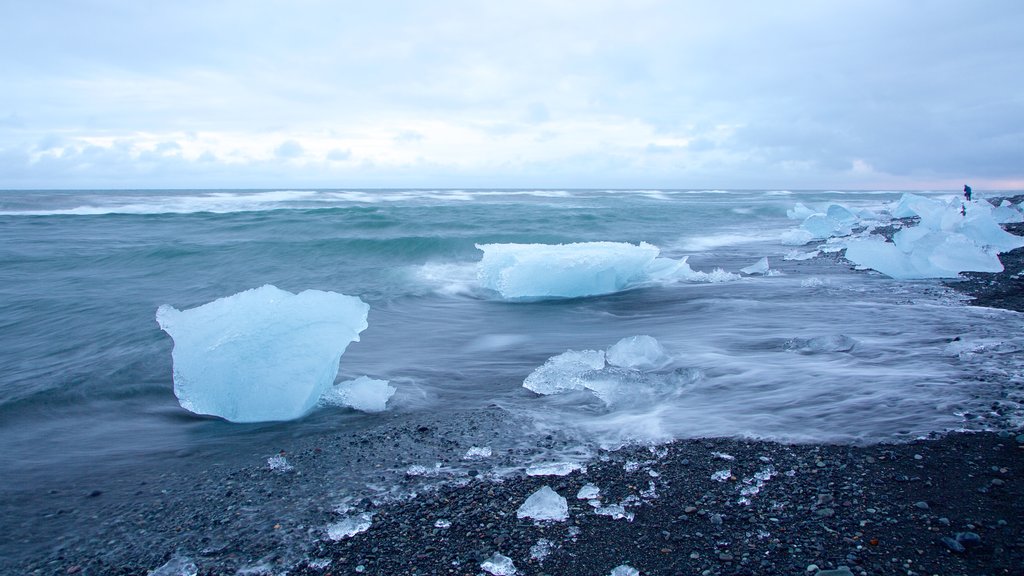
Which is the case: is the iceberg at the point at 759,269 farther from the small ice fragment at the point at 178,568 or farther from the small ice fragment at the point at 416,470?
the small ice fragment at the point at 178,568

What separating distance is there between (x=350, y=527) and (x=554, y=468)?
3.79 ft

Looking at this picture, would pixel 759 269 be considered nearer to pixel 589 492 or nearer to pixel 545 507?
pixel 589 492

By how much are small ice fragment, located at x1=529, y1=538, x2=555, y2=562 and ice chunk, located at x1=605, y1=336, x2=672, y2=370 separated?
2.64 meters

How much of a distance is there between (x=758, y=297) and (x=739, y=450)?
5.45 m

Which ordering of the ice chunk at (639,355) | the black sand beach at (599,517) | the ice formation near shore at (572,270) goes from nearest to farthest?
1. the black sand beach at (599,517)
2. the ice chunk at (639,355)
3. the ice formation near shore at (572,270)

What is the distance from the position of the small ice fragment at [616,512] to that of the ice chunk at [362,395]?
2.21 metres

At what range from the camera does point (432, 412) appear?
14.6 ft

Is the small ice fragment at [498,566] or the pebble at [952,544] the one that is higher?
the pebble at [952,544]

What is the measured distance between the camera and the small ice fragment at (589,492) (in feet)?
9.71

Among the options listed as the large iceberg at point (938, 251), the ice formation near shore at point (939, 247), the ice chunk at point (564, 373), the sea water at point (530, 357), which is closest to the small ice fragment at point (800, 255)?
the sea water at point (530, 357)

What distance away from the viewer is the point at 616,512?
2.82 metres

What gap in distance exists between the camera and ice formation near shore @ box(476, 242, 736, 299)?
354 inches

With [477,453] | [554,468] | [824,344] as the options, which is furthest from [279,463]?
[824,344]

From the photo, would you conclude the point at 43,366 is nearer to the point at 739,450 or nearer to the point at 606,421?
the point at 606,421
